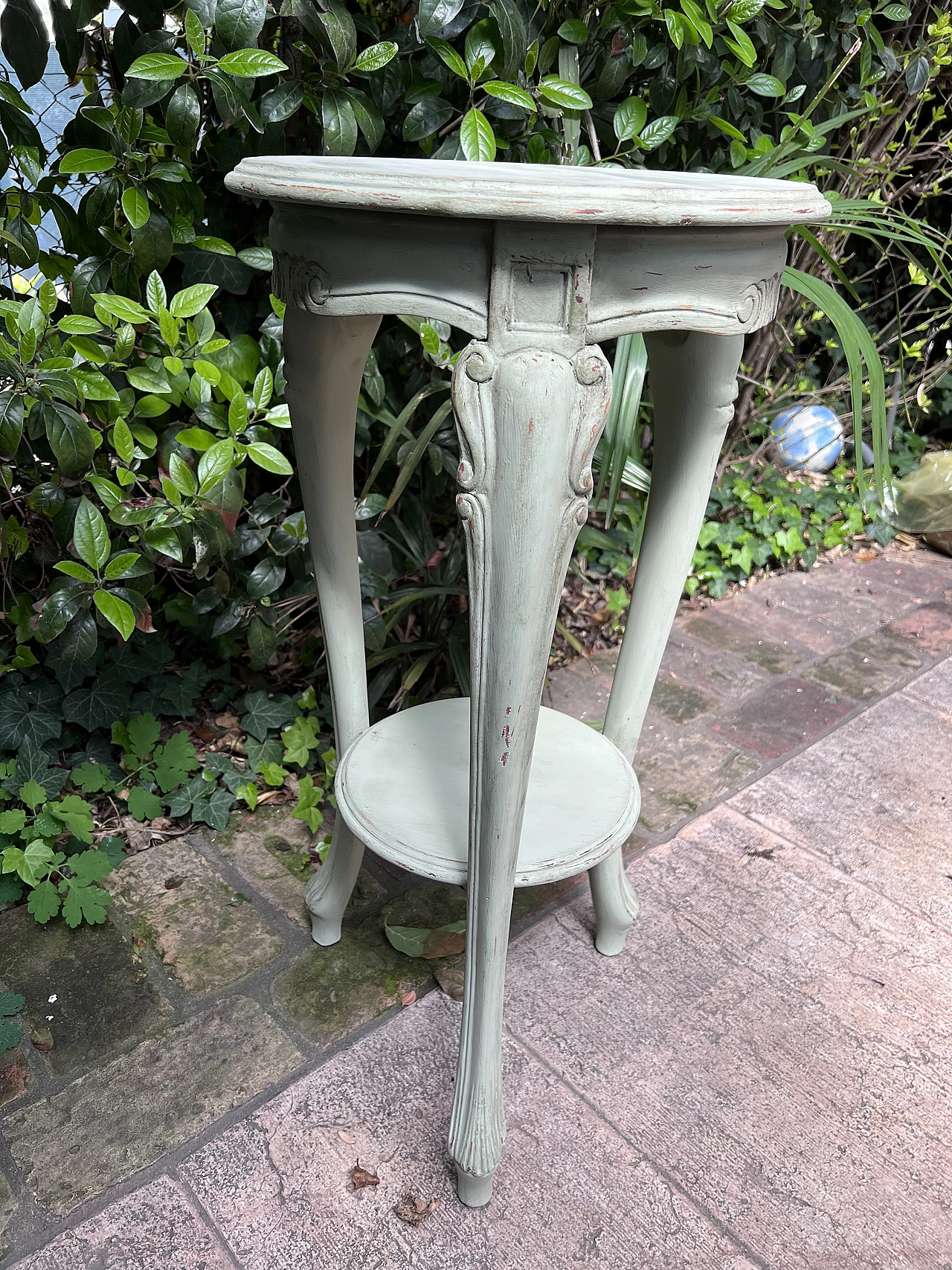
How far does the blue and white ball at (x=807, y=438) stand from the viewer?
350 centimetres

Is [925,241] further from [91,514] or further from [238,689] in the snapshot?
[238,689]

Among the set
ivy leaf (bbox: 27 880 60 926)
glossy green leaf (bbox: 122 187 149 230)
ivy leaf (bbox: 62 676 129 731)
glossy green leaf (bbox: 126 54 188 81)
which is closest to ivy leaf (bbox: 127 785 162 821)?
ivy leaf (bbox: 62 676 129 731)

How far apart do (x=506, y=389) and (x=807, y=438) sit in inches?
117

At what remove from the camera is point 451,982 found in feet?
5.01

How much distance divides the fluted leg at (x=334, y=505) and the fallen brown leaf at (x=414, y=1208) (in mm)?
464

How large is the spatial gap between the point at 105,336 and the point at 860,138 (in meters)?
2.57

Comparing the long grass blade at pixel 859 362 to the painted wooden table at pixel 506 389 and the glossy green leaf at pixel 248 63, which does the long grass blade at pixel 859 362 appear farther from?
the glossy green leaf at pixel 248 63

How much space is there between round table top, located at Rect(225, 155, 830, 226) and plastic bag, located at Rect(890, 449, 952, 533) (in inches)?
108

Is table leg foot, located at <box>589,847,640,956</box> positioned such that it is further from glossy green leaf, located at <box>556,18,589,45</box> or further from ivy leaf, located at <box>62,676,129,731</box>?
glossy green leaf, located at <box>556,18,589,45</box>

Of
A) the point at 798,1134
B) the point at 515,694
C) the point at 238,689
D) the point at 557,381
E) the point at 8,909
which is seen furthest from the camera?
the point at 238,689

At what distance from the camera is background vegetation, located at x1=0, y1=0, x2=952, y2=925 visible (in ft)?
4.67

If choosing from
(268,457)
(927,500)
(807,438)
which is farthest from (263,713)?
(927,500)

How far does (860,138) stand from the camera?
2.94 meters

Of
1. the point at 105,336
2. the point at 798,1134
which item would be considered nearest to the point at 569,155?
the point at 105,336
